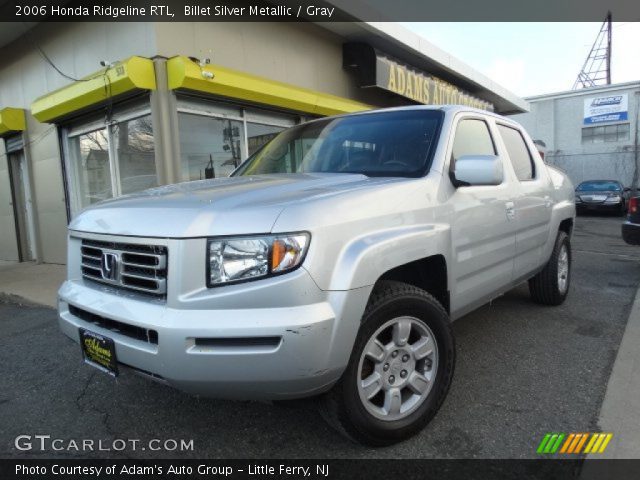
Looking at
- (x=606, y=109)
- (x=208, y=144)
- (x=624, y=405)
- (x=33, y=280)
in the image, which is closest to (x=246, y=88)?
(x=208, y=144)

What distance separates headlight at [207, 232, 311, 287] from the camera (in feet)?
6.17

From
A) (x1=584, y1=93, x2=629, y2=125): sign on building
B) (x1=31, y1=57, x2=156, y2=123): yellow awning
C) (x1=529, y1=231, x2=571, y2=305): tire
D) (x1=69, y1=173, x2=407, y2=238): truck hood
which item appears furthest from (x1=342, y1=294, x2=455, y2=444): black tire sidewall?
(x1=584, y1=93, x2=629, y2=125): sign on building

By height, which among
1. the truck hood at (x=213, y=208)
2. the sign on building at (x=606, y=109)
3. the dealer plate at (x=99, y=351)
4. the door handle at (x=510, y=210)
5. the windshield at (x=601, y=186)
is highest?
the sign on building at (x=606, y=109)

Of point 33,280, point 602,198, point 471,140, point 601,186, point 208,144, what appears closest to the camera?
point 471,140

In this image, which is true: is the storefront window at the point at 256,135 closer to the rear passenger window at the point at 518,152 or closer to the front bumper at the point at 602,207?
the rear passenger window at the point at 518,152

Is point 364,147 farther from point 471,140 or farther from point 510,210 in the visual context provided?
point 510,210

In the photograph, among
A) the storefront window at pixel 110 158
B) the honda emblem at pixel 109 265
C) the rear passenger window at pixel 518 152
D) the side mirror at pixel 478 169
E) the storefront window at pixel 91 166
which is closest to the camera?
the honda emblem at pixel 109 265

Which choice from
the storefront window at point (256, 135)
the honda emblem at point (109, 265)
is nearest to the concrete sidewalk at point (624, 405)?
the honda emblem at point (109, 265)

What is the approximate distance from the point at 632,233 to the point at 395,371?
5750mm

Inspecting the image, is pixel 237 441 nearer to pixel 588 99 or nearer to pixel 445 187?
pixel 445 187

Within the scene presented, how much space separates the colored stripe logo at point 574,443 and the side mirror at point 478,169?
1407mm

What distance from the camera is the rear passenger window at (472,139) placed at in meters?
2.96

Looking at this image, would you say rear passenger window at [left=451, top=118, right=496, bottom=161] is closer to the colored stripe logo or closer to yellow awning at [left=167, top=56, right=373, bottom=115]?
the colored stripe logo

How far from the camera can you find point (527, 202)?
365 centimetres
